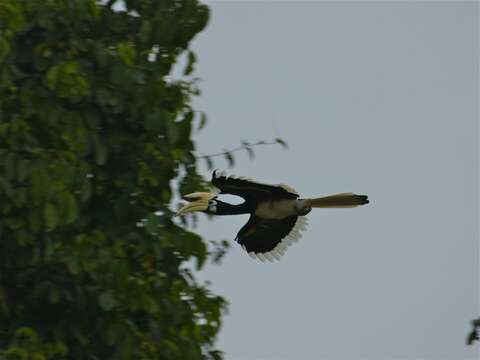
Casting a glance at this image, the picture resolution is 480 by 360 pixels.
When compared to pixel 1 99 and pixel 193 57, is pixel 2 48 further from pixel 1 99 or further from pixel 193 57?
pixel 193 57

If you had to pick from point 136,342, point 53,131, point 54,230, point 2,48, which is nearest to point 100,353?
point 136,342

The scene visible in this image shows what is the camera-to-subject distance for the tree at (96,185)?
16.4 feet

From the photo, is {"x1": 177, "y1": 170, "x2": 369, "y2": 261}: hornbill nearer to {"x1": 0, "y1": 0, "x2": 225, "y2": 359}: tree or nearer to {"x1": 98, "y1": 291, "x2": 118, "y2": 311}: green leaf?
{"x1": 0, "y1": 0, "x2": 225, "y2": 359}: tree

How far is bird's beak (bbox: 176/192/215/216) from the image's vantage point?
5.60m

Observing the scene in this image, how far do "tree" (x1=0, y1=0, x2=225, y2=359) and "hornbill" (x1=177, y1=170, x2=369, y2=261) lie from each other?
282mm

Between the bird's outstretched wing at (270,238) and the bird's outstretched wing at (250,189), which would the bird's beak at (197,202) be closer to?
the bird's outstretched wing at (250,189)

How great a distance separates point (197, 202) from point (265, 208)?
720 millimetres

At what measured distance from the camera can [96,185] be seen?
212 inches

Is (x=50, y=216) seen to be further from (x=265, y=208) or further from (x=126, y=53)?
(x=265, y=208)

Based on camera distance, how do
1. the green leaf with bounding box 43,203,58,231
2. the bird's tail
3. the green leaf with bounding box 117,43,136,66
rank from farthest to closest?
the bird's tail → the green leaf with bounding box 117,43,136,66 → the green leaf with bounding box 43,203,58,231

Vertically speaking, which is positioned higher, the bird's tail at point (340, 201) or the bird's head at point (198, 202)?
the bird's tail at point (340, 201)


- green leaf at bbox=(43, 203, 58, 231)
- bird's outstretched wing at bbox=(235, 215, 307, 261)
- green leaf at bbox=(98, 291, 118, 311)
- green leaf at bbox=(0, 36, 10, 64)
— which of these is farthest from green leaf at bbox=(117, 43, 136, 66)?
bird's outstretched wing at bbox=(235, 215, 307, 261)

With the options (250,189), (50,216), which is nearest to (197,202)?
(250,189)

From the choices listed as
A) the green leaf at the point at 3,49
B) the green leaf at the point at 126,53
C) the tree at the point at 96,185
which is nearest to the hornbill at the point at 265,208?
the tree at the point at 96,185
